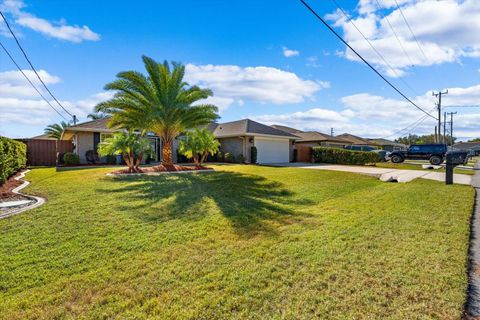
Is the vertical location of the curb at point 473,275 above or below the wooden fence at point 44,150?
below

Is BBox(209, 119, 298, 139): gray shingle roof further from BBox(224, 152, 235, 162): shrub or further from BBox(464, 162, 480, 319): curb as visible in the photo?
BBox(464, 162, 480, 319): curb

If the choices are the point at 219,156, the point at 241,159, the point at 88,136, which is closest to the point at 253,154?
the point at 241,159

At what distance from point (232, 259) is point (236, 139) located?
66.9 feet

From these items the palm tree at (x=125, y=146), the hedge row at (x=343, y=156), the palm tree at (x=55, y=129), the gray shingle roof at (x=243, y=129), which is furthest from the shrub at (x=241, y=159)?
the palm tree at (x=55, y=129)

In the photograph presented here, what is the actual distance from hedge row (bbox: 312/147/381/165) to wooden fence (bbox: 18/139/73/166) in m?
20.9

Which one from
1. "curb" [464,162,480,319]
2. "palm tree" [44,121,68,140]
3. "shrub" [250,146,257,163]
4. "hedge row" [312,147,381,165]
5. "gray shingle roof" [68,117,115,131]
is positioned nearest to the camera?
"curb" [464,162,480,319]

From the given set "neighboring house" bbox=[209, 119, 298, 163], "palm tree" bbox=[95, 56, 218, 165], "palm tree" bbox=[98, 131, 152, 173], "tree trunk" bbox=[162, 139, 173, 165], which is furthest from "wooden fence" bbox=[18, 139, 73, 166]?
"neighboring house" bbox=[209, 119, 298, 163]

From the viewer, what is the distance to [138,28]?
11.9m

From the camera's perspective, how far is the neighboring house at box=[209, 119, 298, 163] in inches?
923

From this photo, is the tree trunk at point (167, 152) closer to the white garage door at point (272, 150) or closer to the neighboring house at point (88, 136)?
the neighboring house at point (88, 136)

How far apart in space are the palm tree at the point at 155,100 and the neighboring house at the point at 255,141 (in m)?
8.37

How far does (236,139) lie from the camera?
2416 centimetres

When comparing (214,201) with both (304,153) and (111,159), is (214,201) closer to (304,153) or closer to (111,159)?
(111,159)

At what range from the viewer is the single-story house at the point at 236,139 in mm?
19844
